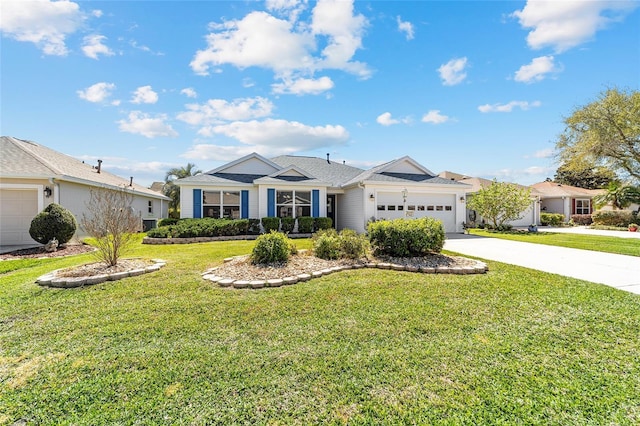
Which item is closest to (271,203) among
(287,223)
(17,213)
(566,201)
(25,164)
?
(287,223)

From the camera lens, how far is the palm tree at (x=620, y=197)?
2202 centimetres

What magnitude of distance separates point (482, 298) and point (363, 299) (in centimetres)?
211

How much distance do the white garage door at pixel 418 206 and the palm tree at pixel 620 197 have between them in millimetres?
16869

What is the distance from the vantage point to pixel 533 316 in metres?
4.13

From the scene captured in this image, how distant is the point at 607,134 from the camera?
2072cm

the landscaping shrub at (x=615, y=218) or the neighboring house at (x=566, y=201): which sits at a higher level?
the neighboring house at (x=566, y=201)

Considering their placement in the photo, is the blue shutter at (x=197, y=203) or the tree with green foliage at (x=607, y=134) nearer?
the blue shutter at (x=197, y=203)

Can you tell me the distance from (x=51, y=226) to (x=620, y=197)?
36406 mm

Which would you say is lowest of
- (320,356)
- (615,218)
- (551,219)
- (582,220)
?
(320,356)

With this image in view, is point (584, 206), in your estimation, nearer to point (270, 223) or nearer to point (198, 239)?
point (270, 223)

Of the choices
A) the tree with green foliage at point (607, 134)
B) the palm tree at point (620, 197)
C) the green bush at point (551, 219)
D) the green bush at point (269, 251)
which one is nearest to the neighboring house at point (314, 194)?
the green bush at point (269, 251)

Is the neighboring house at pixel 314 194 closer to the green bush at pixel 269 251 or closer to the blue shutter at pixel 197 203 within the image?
the blue shutter at pixel 197 203

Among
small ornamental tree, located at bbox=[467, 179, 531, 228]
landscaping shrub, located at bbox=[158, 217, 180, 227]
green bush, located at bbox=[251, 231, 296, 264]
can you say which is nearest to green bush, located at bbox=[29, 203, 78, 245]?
landscaping shrub, located at bbox=[158, 217, 180, 227]

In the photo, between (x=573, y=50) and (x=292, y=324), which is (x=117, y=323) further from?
(x=573, y=50)
